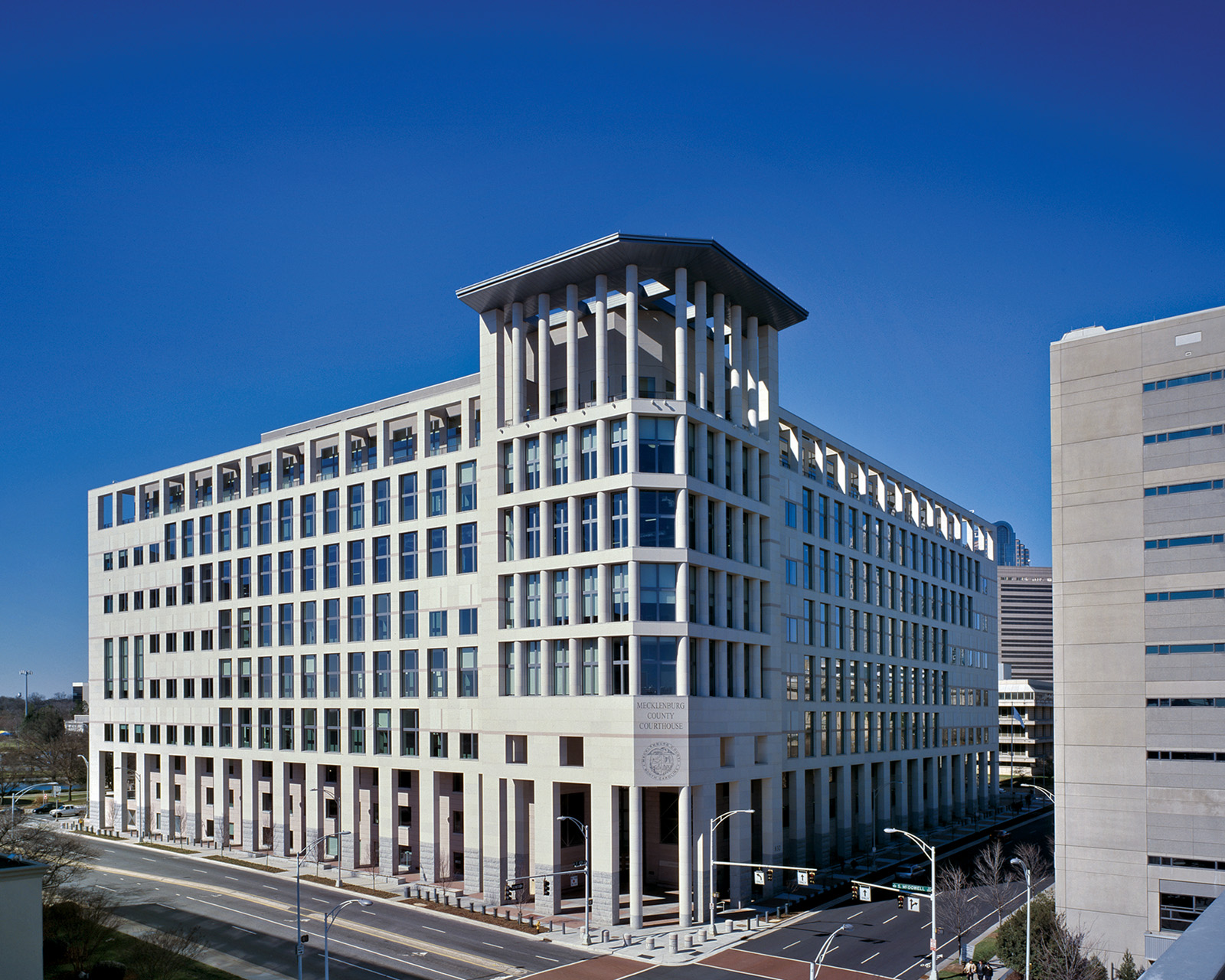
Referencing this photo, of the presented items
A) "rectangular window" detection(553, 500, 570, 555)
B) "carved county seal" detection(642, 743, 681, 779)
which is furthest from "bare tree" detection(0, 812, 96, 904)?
"rectangular window" detection(553, 500, 570, 555)

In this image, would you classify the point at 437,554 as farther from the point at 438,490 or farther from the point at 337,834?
the point at 337,834

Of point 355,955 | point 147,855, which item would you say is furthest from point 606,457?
point 147,855

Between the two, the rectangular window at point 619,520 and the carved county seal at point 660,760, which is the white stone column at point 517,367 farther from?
the carved county seal at point 660,760

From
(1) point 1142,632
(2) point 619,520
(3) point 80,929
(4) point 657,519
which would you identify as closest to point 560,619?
(2) point 619,520

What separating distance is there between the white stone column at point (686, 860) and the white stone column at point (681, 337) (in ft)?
86.6

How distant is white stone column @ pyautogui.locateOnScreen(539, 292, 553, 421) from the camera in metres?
73.0

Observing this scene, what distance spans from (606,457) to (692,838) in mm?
25544

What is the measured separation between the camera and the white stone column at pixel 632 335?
68.1 meters

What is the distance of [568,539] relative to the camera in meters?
69.8

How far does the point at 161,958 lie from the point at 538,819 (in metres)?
26.0

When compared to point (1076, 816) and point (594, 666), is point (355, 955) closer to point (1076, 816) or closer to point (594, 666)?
point (594, 666)

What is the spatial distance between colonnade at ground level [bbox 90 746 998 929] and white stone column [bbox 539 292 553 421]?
2417 centimetres

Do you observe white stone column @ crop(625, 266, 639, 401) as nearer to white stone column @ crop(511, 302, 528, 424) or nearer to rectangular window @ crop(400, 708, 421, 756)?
white stone column @ crop(511, 302, 528, 424)

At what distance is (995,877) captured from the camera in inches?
2785
